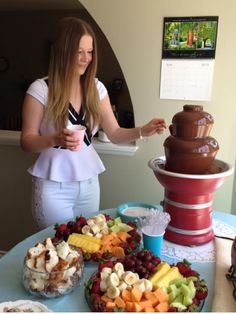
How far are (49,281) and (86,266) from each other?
0.22m

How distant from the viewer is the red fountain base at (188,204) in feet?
3.79

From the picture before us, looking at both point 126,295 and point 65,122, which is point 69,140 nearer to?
point 65,122

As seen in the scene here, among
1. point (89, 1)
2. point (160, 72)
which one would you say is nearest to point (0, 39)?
point (89, 1)

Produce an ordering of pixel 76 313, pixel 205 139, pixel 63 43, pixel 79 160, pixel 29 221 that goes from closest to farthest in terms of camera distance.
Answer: pixel 76 313 < pixel 205 139 < pixel 63 43 < pixel 79 160 < pixel 29 221

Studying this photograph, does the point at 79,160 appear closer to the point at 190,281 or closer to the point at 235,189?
the point at 190,281

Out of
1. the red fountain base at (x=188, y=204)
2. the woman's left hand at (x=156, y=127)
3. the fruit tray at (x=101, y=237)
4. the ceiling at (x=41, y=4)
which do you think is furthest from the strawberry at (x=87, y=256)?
the ceiling at (x=41, y=4)

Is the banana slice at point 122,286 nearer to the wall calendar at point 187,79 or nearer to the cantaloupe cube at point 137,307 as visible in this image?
the cantaloupe cube at point 137,307

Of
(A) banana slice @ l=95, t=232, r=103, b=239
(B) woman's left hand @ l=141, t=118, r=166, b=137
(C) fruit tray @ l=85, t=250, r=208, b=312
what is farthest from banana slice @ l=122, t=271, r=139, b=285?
(B) woman's left hand @ l=141, t=118, r=166, b=137

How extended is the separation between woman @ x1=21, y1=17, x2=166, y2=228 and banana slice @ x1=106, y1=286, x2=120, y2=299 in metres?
0.64

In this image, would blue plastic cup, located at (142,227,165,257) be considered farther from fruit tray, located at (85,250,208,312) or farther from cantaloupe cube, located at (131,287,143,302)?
cantaloupe cube, located at (131,287,143,302)

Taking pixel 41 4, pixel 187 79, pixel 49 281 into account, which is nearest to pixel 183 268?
pixel 49 281

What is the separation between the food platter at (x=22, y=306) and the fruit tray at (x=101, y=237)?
223mm

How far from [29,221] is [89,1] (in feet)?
4.86

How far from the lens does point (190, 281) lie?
0.93 m
